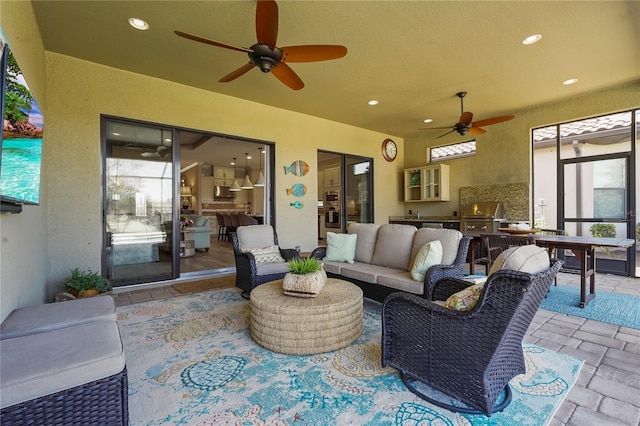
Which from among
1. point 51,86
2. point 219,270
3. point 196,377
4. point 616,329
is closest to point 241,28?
point 51,86

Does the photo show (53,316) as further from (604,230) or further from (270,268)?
(604,230)

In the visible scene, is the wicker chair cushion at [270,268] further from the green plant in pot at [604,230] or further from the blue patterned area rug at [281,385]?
the green plant in pot at [604,230]

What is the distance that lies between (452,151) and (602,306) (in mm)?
4668

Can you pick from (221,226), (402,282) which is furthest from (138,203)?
(221,226)

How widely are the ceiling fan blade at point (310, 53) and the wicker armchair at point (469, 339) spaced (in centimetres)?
207

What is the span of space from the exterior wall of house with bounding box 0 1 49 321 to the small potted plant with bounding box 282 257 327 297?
5.85 ft

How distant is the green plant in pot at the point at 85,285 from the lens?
331 cm

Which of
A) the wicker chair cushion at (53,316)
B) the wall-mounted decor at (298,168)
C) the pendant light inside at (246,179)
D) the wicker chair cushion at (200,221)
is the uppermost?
the pendant light inside at (246,179)

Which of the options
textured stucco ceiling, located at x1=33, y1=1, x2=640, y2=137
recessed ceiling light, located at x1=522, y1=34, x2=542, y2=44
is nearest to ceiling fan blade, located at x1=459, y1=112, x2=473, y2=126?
textured stucco ceiling, located at x1=33, y1=1, x2=640, y2=137

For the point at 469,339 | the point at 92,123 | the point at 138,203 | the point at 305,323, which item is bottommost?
the point at 305,323

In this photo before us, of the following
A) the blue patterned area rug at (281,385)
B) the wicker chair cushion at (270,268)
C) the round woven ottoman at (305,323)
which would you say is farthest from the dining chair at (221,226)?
the round woven ottoman at (305,323)

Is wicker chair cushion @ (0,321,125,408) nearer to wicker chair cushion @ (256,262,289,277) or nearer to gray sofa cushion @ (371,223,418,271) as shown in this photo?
wicker chair cushion @ (256,262,289,277)

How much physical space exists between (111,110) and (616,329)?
20.7ft

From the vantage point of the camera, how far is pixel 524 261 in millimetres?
1559
